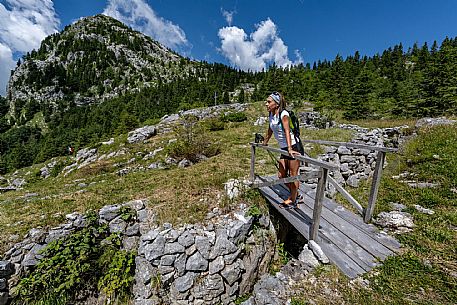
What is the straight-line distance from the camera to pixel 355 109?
92.8 feet

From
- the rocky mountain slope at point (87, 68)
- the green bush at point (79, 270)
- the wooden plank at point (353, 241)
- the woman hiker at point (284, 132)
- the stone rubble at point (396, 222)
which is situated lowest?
the green bush at point (79, 270)

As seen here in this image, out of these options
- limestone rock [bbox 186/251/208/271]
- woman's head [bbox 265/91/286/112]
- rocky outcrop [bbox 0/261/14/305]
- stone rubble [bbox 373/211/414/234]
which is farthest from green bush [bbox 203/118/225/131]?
stone rubble [bbox 373/211/414/234]

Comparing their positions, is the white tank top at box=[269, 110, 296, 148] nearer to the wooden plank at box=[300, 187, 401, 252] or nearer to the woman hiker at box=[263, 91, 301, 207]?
the woman hiker at box=[263, 91, 301, 207]

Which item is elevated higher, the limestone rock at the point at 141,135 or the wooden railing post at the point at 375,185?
the wooden railing post at the point at 375,185

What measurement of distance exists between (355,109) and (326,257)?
102 feet

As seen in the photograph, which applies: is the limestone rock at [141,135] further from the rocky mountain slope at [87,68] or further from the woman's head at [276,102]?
the rocky mountain slope at [87,68]

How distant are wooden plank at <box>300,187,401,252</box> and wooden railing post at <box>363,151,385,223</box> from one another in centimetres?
18

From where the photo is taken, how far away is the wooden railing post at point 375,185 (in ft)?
12.9

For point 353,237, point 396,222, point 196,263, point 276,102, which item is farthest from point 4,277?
point 396,222

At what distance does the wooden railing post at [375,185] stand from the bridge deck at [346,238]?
224mm

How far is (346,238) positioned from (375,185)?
1.27 metres

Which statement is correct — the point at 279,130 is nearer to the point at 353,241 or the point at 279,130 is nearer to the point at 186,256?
the point at 353,241

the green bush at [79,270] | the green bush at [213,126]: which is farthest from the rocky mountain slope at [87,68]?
the green bush at [79,270]

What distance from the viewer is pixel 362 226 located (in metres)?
4.02
